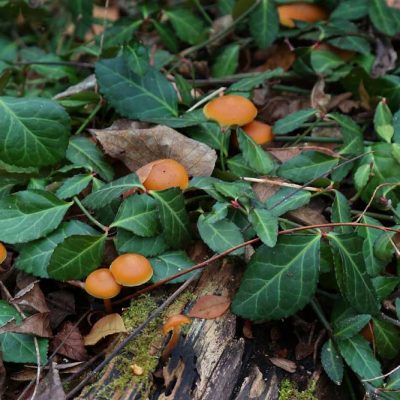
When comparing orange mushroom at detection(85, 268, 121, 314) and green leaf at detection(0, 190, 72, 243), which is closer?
orange mushroom at detection(85, 268, 121, 314)

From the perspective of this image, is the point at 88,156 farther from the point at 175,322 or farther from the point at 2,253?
the point at 175,322

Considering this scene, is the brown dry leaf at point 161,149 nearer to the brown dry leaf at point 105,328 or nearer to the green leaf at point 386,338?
the brown dry leaf at point 105,328

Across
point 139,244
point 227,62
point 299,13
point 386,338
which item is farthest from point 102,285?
point 299,13

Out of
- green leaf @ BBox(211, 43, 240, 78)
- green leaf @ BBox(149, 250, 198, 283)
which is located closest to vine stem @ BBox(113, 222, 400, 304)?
green leaf @ BBox(149, 250, 198, 283)

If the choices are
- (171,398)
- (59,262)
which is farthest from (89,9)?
(171,398)

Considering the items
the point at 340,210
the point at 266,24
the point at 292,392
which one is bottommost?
the point at 292,392

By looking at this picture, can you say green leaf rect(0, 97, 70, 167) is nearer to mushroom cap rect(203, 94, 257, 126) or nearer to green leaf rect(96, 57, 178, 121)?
green leaf rect(96, 57, 178, 121)

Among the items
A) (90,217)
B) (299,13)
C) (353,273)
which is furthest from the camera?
(299,13)

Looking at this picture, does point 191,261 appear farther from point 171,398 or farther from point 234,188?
point 171,398
